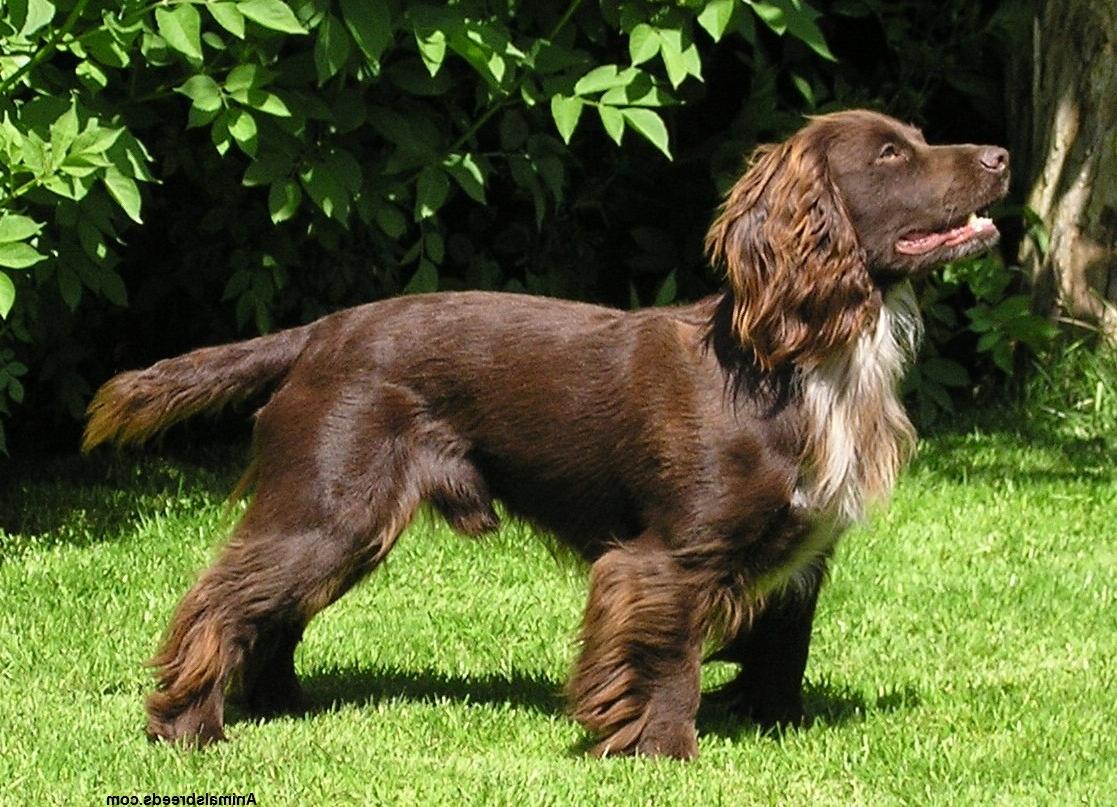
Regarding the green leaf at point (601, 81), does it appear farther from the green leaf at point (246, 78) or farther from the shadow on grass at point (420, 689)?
the shadow on grass at point (420, 689)

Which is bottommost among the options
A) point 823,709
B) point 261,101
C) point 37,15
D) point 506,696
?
point 823,709

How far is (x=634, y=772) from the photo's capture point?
4.64 metres

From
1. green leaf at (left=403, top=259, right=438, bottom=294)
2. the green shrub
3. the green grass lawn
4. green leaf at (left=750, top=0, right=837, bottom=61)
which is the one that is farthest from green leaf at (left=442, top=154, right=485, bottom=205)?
the green grass lawn

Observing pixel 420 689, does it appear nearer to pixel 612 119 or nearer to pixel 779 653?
pixel 779 653

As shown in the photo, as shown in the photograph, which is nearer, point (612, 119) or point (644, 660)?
point (644, 660)

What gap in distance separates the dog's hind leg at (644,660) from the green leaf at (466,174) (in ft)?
9.21

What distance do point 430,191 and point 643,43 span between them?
3.27 ft

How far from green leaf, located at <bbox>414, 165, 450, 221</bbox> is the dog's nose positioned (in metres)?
2.86

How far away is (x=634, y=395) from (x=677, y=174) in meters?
4.67

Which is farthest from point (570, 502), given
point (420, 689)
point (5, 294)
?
point (5, 294)

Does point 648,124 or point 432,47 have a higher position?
point 432,47

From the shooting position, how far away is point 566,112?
6.92 m

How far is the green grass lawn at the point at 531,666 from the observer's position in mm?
4602

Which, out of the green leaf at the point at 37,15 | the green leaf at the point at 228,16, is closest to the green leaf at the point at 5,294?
the green leaf at the point at 37,15
